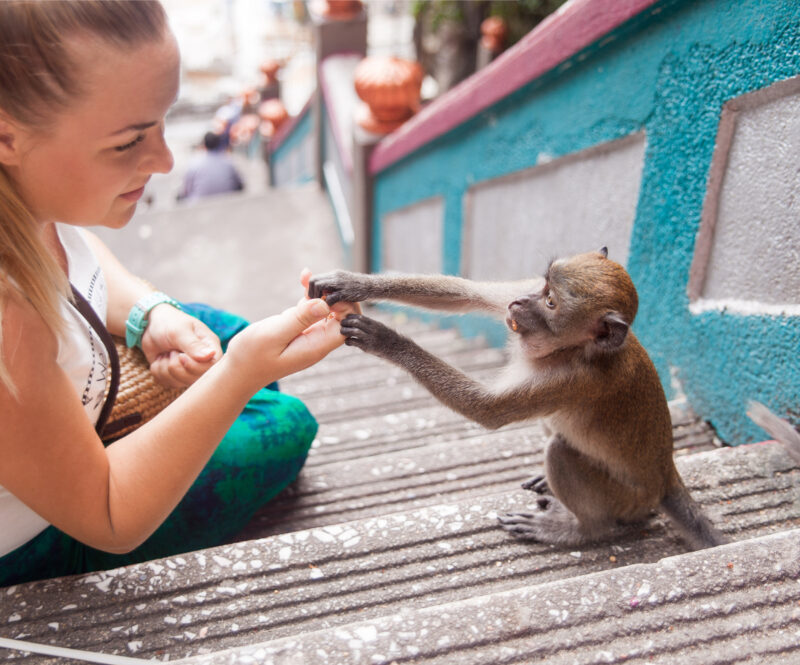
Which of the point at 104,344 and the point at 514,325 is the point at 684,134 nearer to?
the point at 514,325

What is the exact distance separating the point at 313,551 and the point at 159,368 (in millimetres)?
600

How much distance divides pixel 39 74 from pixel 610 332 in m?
1.21

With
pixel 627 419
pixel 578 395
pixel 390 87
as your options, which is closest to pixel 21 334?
pixel 578 395

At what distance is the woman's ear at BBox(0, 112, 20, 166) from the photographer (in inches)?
38.3

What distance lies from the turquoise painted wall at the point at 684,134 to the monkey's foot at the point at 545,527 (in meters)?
0.67

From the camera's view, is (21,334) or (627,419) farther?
(627,419)

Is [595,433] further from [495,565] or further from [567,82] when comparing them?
[567,82]

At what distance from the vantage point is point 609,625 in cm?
100

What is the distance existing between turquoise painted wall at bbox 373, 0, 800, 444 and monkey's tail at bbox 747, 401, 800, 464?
0.17 feet

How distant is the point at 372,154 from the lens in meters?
5.07

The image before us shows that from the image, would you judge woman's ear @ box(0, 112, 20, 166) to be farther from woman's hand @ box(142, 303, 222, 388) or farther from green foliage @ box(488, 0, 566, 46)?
green foliage @ box(488, 0, 566, 46)

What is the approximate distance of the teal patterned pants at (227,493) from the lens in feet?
4.45

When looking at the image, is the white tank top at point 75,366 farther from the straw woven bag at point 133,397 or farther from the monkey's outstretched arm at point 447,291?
the monkey's outstretched arm at point 447,291

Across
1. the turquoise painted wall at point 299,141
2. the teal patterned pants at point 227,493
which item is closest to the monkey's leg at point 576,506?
the teal patterned pants at point 227,493
